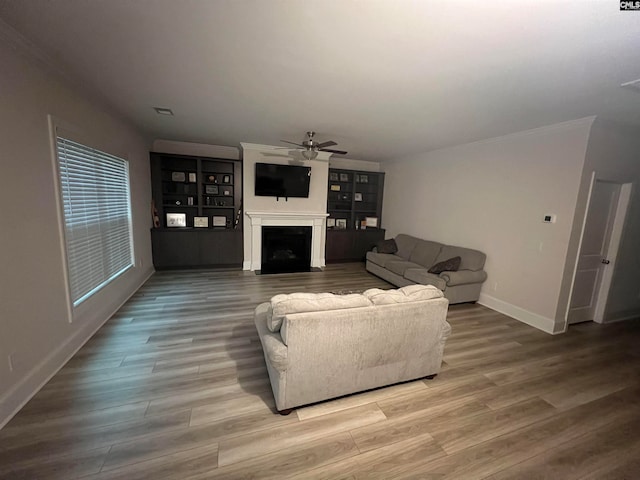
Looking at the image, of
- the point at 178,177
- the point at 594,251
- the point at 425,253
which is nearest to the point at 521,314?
the point at 594,251

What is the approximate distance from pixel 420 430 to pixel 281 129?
399 centimetres

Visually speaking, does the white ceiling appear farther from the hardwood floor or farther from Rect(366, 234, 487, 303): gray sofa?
the hardwood floor

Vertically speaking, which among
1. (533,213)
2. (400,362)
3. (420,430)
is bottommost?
(420,430)

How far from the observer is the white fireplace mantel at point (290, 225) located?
5613 millimetres

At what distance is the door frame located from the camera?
3.36 m

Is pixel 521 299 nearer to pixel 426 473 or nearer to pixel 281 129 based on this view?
pixel 426 473

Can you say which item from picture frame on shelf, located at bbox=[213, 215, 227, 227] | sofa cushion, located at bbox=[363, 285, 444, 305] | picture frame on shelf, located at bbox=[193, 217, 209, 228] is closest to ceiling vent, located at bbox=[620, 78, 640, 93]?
sofa cushion, located at bbox=[363, 285, 444, 305]

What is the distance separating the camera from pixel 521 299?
148 inches

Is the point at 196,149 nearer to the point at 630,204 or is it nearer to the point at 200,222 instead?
the point at 200,222

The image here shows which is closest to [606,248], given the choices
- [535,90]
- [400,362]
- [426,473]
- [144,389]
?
[535,90]

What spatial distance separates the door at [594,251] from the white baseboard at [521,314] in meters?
0.47

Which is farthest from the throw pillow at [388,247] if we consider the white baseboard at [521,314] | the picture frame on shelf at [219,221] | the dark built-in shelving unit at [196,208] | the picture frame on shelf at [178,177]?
the picture frame on shelf at [178,177]

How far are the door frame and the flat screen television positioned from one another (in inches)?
179

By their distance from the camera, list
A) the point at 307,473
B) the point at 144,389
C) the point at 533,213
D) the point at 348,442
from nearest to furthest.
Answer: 1. the point at 307,473
2. the point at 348,442
3. the point at 144,389
4. the point at 533,213
